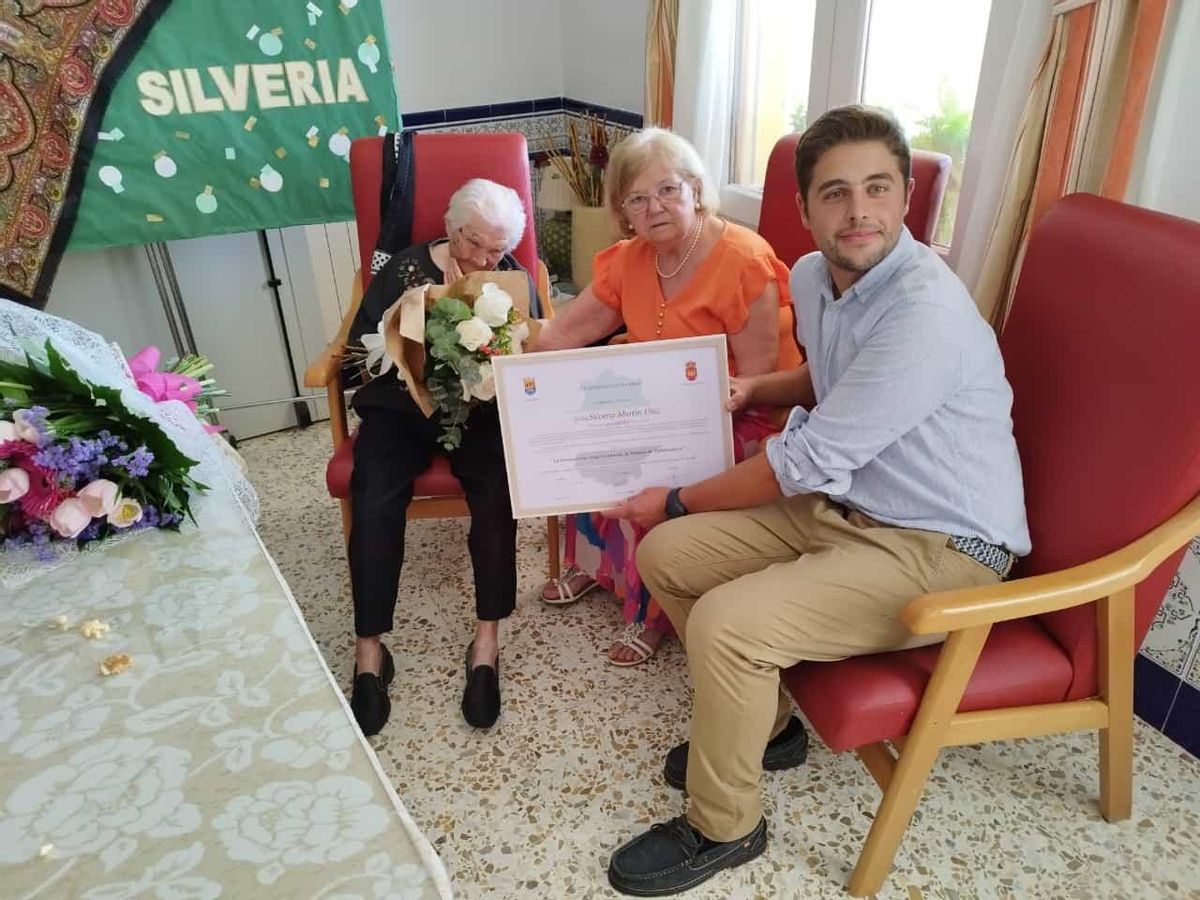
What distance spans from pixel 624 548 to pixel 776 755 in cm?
59

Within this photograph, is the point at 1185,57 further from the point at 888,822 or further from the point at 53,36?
the point at 53,36

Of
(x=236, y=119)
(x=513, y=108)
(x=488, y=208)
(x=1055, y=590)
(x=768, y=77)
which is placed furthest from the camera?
(x=513, y=108)

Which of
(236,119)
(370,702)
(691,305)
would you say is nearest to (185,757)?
(370,702)

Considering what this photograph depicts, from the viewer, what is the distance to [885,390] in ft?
4.13

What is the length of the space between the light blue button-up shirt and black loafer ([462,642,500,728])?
859 mm

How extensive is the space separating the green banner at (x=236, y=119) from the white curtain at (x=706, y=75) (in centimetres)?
96

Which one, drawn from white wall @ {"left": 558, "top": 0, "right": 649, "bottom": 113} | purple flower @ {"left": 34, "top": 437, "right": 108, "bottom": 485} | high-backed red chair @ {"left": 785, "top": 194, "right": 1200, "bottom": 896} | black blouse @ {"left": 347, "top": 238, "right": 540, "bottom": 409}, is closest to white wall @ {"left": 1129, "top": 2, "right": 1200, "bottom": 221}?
high-backed red chair @ {"left": 785, "top": 194, "right": 1200, "bottom": 896}

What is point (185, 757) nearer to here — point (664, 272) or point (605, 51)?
point (664, 272)

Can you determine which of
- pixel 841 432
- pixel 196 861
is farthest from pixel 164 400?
pixel 841 432

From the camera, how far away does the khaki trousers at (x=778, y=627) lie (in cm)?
128

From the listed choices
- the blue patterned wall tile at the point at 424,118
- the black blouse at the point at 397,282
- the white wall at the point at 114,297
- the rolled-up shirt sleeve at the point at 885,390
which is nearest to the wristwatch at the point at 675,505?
the rolled-up shirt sleeve at the point at 885,390

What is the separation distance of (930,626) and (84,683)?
107 cm

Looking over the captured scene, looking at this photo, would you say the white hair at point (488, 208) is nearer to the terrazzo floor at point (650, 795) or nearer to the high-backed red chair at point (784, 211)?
the high-backed red chair at point (784, 211)

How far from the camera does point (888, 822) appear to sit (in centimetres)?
132
